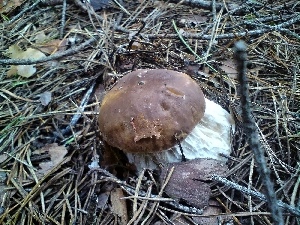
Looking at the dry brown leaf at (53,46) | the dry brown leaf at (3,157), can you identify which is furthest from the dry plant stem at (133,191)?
the dry brown leaf at (53,46)

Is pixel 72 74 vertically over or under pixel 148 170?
over

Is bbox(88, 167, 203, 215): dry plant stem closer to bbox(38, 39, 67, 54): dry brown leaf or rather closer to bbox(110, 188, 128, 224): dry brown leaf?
bbox(110, 188, 128, 224): dry brown leaf

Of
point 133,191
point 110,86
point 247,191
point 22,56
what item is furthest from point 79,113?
point 247,191

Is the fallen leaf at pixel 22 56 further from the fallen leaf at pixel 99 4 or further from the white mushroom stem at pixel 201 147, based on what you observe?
the white mushroom stem at pixel 201 147

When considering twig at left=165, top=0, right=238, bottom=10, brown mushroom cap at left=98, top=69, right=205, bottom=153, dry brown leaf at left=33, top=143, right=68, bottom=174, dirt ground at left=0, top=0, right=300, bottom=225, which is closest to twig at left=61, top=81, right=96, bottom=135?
dirt ground at left=0, top=0, right=300, bottom=225

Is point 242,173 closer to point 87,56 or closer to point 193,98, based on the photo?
point 193,98

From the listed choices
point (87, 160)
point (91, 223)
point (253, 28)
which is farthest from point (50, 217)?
point (253, 28)
